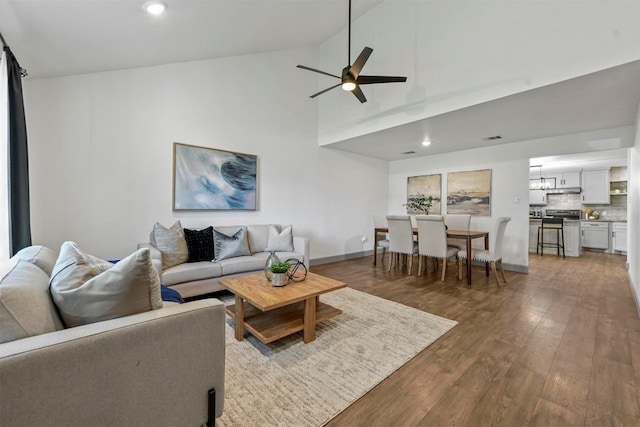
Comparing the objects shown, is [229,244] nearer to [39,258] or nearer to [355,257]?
[39,258]

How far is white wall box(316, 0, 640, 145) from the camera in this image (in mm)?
2340

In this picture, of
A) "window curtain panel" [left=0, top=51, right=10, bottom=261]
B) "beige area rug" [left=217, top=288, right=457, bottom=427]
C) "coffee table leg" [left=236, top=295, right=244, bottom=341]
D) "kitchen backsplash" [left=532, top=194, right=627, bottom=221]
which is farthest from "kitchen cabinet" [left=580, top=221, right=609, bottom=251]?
"window curtain panel" [left=0, top=51, right=10, bottom=261]

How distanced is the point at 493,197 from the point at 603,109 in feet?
6.79

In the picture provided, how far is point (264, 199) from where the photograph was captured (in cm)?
446

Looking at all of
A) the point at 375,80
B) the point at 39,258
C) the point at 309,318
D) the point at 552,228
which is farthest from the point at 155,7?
the point at 552,228

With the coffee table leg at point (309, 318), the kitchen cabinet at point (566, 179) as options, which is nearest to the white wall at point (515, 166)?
the kitchen cabinet at point (566, 179)

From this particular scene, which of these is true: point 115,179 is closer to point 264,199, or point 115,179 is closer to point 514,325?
point 264,199

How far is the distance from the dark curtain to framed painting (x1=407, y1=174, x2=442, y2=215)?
616cm

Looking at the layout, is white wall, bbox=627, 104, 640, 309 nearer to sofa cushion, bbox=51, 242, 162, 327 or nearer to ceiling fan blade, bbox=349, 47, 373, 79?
ceiling fan blade, bbox=349, 47, 373, 79

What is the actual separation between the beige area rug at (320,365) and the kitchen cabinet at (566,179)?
25.3 ft

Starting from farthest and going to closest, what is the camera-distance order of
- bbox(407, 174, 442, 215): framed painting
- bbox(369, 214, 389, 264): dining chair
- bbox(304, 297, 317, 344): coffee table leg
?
bbox(407, 174, 442, 215): framed painting, bbox(369, 214, 389, 264): dining chair, bbox(304, 297, 317, 344): coffee table leg

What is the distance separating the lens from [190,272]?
9.52ft

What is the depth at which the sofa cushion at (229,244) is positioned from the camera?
133 inches

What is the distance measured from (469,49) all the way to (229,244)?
385cm
